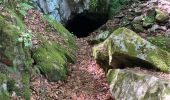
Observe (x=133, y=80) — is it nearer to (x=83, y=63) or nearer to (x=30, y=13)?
(x=83, y=63)

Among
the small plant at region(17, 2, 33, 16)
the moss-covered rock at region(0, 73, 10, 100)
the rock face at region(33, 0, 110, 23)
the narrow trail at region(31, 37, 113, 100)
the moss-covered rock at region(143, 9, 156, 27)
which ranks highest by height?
the small plant at region(17, 2, 33, 16)

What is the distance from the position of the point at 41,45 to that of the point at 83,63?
2.12 metres

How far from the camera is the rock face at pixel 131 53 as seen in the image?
27.1 feet

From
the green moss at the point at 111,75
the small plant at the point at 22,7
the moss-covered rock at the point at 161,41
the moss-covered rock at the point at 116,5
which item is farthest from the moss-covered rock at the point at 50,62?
the moss-covered rock at the point at 116,5

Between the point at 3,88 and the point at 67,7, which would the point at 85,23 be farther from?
the point at 3,88

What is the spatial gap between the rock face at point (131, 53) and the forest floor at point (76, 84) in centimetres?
85

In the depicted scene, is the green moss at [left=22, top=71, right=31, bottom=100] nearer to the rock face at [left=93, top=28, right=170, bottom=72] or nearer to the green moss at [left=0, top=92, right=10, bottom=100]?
the green moss at [left=0, top=92, right=10, bottom=100]

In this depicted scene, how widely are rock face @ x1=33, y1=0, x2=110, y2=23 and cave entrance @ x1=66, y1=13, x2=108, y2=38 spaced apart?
0.43 metres

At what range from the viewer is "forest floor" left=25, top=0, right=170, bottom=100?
7528mm

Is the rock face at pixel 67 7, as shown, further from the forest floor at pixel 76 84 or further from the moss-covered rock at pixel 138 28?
the moss-covered rock at pixel 138 28

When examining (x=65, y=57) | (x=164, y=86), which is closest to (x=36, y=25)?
(x=65, y=57)

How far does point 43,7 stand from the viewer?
13008 millimetres

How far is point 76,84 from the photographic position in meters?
8.85

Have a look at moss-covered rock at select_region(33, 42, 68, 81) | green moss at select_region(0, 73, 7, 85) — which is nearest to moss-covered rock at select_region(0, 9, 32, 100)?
green moss at select_region(0, 73, 7, 85)
